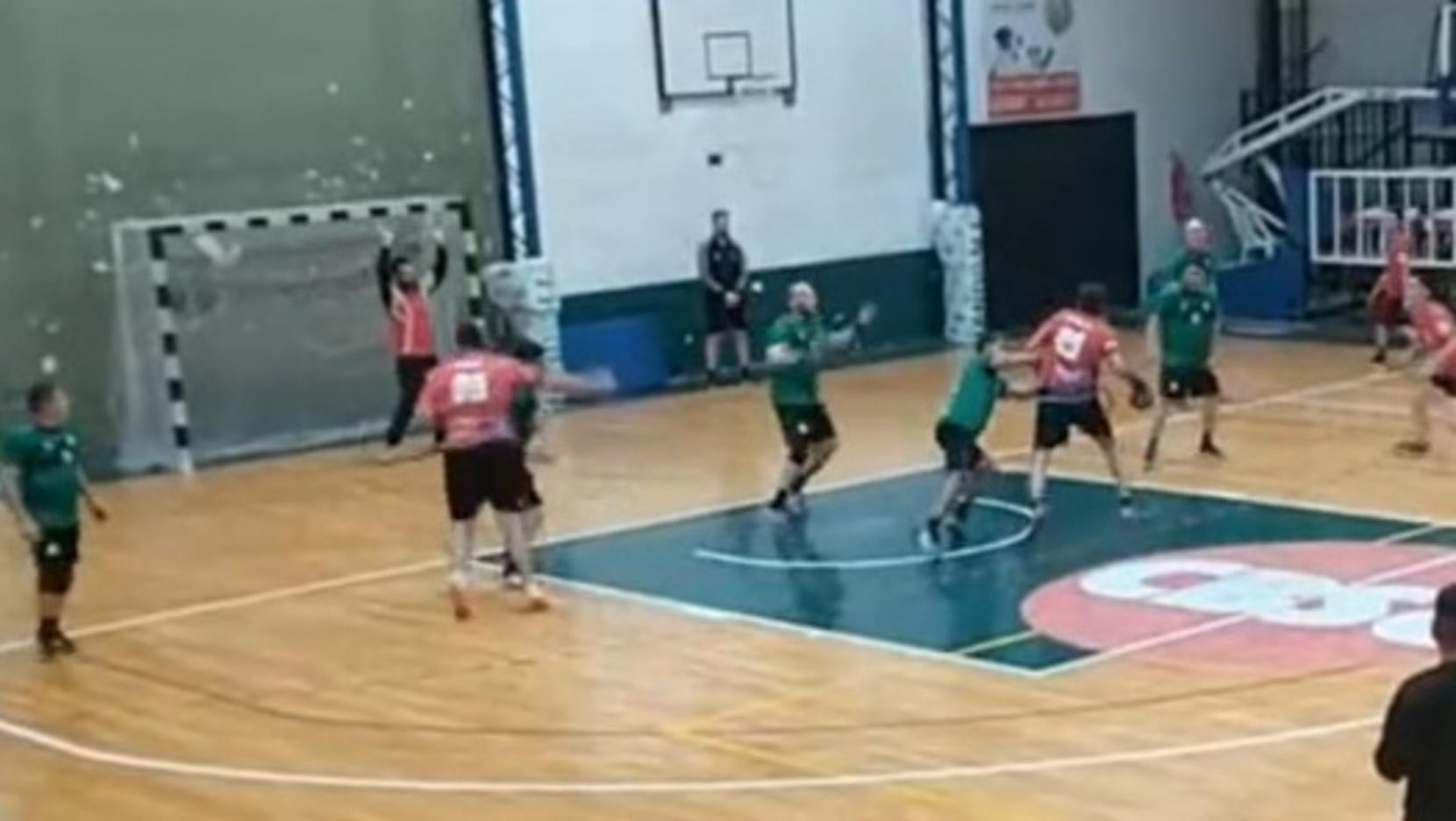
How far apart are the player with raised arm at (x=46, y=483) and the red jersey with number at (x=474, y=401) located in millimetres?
2140

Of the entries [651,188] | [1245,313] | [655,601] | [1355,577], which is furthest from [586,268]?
[1355,577]

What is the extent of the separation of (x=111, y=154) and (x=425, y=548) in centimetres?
727

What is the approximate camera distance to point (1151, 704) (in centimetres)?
1151

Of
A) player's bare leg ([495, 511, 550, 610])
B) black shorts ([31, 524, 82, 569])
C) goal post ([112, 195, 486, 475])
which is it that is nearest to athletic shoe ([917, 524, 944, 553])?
player's bare leg ([495, 511, 550, 610])

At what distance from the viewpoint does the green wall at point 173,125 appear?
21.9 meters

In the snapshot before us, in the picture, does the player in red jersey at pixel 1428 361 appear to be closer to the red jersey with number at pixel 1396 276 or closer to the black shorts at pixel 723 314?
the red jersey with number at pixel 1396 276

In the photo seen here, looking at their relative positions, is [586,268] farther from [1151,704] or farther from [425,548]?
[1151,704]

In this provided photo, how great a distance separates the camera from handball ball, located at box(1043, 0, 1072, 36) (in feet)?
97.3

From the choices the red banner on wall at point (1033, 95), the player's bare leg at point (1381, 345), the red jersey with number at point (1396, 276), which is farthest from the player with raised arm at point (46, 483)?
the red banner on wall at point (1033, 95)

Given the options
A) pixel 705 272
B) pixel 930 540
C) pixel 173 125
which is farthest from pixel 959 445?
pixel 705 272

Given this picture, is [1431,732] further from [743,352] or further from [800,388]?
[743,352]

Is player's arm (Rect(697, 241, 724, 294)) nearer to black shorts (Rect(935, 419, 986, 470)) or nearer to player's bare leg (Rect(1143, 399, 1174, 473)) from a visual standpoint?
player's bare leg (Rect(1143, 399, 1174, 473))

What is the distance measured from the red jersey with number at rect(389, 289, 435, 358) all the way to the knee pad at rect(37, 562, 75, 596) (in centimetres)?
738

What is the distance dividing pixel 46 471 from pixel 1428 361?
10.2m
